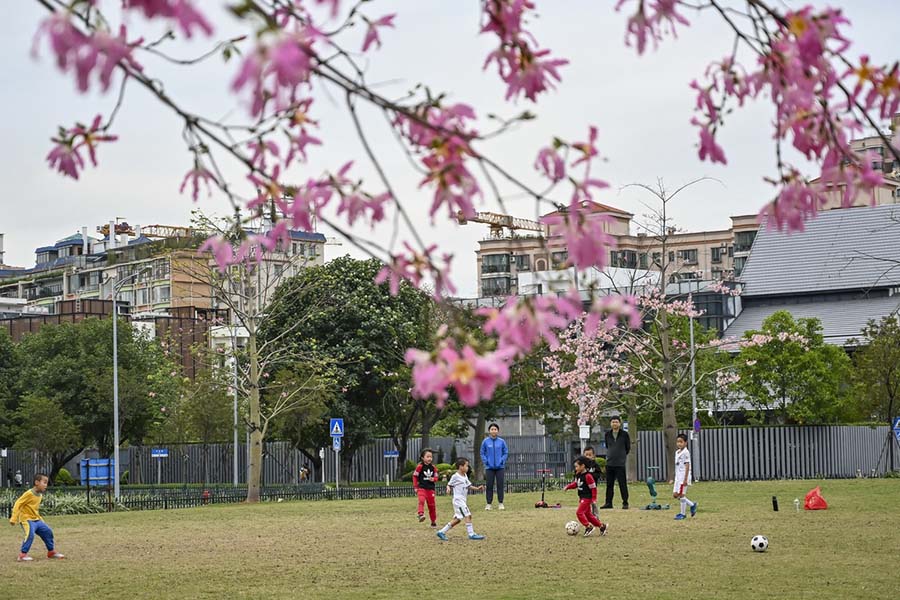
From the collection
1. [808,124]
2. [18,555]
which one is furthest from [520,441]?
[808,124]

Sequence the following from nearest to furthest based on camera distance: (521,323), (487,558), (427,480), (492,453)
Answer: (521,323)
(487,558)
(427,480)
(492,453)

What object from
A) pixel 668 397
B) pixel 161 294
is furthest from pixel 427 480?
pixel 161 294

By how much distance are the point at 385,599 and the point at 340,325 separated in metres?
39.0

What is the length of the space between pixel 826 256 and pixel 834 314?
320 cm

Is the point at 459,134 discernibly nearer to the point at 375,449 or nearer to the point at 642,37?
the point at 642,37

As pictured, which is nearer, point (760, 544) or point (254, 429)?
point (760, 544)

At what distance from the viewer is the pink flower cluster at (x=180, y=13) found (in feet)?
10.9

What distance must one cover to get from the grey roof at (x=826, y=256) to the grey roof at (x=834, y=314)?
0.97 m

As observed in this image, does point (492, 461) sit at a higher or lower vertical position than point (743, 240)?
lower

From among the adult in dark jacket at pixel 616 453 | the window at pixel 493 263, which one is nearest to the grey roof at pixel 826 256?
the adult in dark jacket at pixel 616 453

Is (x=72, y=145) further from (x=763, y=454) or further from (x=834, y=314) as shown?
(x=834, y=314)

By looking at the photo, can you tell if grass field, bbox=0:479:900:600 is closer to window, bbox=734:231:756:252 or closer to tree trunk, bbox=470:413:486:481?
tree trunk, bbox=470:413:486:481

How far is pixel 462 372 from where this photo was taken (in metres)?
3.87

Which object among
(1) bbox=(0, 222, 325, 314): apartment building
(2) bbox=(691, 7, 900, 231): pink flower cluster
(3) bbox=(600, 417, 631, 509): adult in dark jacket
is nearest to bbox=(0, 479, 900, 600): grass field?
(3) bbox=(600, 417, 631, 509): adult in dark jacket
